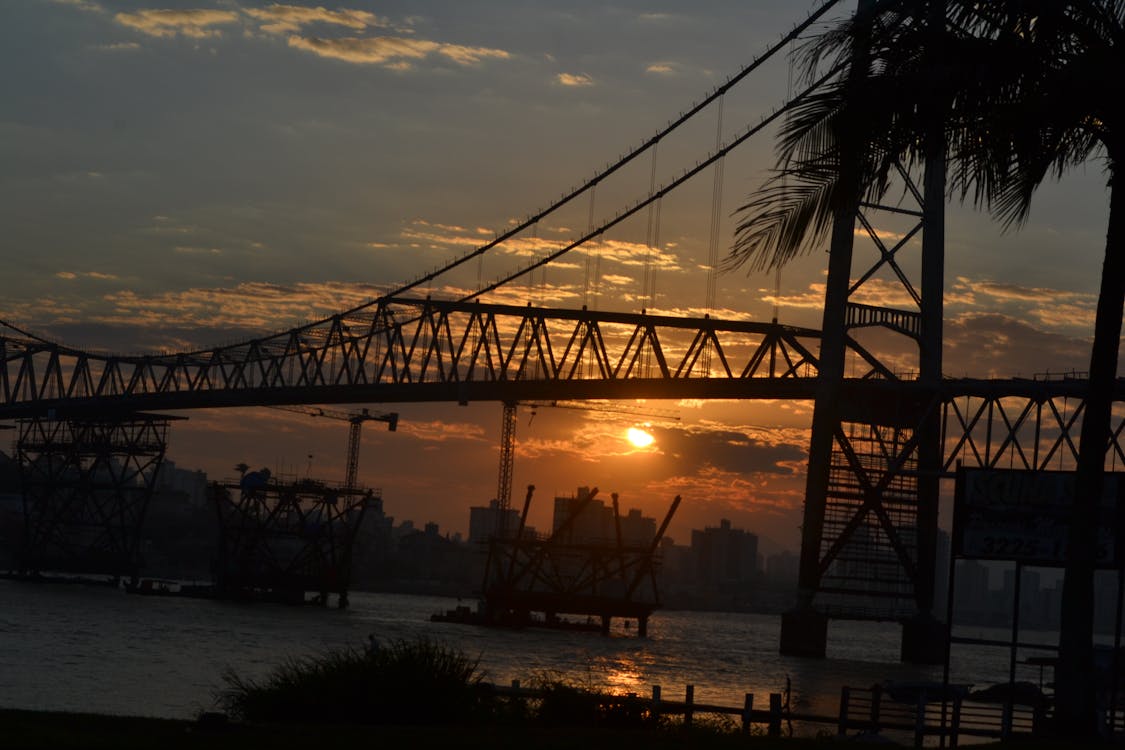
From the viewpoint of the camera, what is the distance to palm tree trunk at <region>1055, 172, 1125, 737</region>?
2048cm

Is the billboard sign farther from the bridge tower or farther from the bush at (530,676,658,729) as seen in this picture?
the bridge tower

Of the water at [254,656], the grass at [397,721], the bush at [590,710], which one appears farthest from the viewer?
the water at [254,656]

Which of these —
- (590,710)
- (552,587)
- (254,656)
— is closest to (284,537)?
(552,587)

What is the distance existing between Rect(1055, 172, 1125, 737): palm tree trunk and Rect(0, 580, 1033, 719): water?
38.8ft

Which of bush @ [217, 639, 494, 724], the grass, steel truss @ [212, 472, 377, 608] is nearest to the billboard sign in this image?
the grass

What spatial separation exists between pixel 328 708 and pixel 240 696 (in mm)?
2214

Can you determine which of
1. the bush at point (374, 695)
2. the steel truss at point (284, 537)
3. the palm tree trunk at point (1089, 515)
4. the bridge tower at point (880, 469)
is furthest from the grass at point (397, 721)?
the steel truss at point (284, 537)

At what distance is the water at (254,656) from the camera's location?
48.4 metres

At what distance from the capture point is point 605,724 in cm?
2622

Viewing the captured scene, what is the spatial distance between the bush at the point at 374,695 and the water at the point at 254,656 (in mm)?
5389

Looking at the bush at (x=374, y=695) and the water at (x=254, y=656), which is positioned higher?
the bush at (x=374, y=695)

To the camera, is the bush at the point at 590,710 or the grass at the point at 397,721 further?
the bush at the point at 590,710

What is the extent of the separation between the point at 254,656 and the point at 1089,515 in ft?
157

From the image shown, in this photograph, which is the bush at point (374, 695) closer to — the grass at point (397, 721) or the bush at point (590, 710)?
the grass at point (397, 721)
